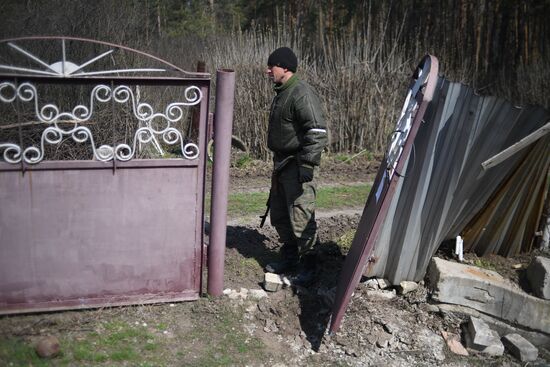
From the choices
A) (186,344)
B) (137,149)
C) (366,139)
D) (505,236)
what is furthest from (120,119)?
(366,139)

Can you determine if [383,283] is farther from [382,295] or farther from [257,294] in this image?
[257,294]

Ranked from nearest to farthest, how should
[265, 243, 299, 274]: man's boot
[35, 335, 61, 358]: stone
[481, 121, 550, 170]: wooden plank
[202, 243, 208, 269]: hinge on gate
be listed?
[35, 335, 61, 358]: stone, [481, 121, 550, 170]: wooden plank, [202, 243, 208, 269]: hinge on gate, [265, 243, 299, 274]: man's boot

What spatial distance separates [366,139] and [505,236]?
583 centimetres

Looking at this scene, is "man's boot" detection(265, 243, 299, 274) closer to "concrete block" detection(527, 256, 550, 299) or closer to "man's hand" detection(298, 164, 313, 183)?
"man's hand" detection(298, 164, 313, 183)

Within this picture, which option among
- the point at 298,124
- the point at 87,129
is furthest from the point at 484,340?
the point at 87,129

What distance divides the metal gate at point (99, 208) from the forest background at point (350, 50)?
473 centimetres

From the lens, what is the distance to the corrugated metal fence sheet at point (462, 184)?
169 inches

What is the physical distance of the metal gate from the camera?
372cm

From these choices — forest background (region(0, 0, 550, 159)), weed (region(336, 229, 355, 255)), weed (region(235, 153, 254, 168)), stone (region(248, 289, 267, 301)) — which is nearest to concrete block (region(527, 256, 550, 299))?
weed (region(336, 229, 355, 255))

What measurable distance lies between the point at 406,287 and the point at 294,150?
1499mm

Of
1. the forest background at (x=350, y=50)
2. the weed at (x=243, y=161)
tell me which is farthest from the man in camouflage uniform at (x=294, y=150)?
the forest background at (x=350, y=50)

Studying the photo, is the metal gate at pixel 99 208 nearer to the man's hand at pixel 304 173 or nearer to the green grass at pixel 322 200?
the man's hand at pixel 304 173

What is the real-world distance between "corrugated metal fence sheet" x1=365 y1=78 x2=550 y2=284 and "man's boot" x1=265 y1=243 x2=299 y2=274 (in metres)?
0.73

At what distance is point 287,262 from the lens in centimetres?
507
